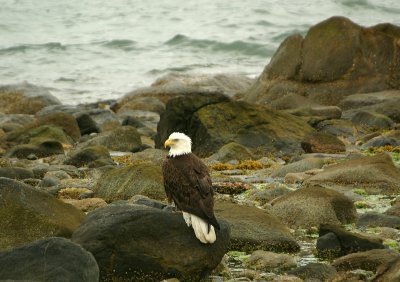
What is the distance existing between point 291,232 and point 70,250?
431 cm

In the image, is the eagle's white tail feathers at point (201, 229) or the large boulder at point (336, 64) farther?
the large boulder at point (336, 64)

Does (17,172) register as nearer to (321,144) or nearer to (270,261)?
(321,144)

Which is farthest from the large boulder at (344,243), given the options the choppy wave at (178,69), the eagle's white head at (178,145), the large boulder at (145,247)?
the choppy wave at (178,69)

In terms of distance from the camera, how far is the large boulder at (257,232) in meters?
11.1

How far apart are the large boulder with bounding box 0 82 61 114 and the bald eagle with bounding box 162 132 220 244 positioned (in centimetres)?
2416

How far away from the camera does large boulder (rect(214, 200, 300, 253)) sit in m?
11.1

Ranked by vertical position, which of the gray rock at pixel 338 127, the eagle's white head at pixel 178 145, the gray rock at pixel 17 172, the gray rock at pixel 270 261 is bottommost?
the gray rock at pixel 338 127

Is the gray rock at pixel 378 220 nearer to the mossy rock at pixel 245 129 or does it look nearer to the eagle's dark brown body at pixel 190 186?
the eagle's dark brown body at pixel 190 186

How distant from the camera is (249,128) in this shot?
21.2 metres

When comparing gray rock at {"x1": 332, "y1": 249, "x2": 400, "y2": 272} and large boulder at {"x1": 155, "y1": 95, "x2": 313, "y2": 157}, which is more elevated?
gray rock at {"x1": 332, "y1": 249, "x2": 400, "y2": 272}

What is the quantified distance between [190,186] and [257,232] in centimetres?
213

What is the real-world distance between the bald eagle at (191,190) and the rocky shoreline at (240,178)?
0.65 ft

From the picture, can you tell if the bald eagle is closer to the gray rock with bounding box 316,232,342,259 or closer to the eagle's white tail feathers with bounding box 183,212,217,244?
the eagle's white tail feathers with bounding box 183,212,217,244

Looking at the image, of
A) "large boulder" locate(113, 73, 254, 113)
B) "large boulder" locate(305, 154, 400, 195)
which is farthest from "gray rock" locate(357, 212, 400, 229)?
"large boulder" locate(113, 73, 254, 113)
